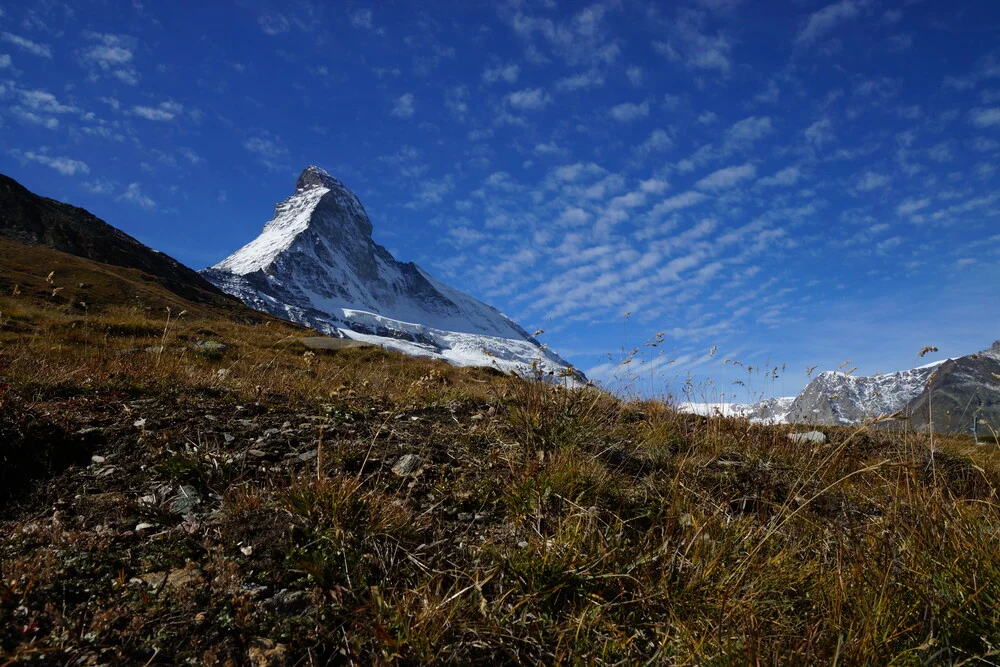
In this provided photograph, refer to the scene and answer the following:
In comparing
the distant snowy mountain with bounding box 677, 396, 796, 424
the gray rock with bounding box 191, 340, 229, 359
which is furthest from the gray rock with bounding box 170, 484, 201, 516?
the gray rock with bounding box 191, 340, 229, 359

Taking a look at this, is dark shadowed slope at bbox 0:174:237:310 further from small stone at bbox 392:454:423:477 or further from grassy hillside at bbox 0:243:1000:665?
small stone at bbox 392:454:423:477

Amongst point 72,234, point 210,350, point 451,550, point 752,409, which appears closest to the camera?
point 451,550

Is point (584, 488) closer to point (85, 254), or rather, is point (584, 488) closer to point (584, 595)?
point (584, 595)

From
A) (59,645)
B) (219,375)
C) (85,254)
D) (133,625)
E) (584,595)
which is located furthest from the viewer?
(85,254)

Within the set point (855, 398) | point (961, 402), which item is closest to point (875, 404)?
point (855, 398)

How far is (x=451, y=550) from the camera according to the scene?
9.52 feet

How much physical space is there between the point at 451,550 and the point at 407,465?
111 cm

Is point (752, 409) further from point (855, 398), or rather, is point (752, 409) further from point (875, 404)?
point (875, 404)

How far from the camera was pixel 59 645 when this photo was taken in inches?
78.2

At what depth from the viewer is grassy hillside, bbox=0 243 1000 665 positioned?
210cm

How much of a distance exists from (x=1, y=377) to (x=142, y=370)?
1240 mm

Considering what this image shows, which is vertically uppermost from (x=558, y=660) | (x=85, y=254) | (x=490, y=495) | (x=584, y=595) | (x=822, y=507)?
(x=85, y=254)

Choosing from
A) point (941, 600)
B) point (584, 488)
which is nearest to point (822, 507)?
point (941, 600)

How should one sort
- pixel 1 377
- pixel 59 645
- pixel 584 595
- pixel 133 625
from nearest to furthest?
1. pixel 59 645
2. pixel 133 625
3. pixel 584 595
4. pixel 1 377
